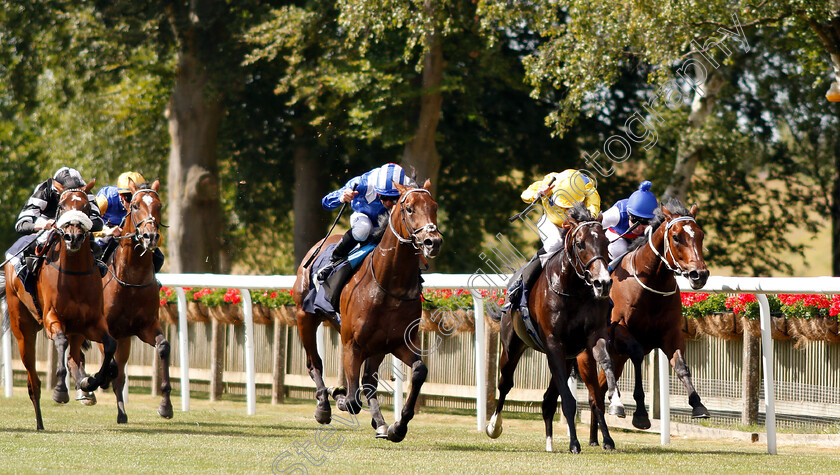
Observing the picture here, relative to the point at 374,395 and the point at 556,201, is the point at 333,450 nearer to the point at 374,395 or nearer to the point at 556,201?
the point at 374,395

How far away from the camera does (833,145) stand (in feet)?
73.3

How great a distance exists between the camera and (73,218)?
27.5ft

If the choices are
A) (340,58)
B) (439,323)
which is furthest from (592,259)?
(340,58)

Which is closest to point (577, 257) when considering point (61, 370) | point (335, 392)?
point (335, 392)

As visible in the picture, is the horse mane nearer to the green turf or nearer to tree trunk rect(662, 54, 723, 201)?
the green turf

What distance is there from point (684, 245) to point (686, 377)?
0.92 metres

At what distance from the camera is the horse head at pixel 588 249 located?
7.09 meters

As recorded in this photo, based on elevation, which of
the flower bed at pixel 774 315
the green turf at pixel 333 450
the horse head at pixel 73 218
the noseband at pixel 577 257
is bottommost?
the green turf at pixel 333 450

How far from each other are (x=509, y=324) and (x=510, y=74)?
12.2 m

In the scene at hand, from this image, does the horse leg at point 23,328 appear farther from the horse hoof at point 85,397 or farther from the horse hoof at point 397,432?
the horse hoof at point 397,432

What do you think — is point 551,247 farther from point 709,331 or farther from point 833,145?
point 833,145

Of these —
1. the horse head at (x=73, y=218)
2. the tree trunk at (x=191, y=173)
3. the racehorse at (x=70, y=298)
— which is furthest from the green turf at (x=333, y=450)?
the tree trunk at (x=191, y=173)

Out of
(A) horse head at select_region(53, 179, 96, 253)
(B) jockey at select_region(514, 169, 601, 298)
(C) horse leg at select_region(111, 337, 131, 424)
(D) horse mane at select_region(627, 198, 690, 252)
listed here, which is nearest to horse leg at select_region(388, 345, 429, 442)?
(B) jockey at select_region(514, 169, 601, 298)

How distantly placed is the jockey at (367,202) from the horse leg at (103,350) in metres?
1.94
